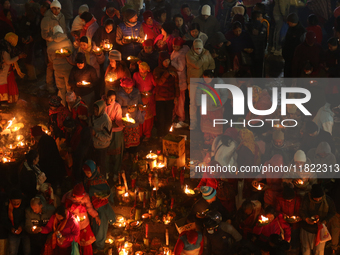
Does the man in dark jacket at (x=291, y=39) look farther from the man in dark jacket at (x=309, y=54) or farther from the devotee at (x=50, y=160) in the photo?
the devotee at (x=50, y=160)

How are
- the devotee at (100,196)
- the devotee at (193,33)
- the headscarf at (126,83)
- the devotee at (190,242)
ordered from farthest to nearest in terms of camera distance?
the devotee at (193,33) < the headscarf at (126,83) < the devotee at (100,196) < the devotee at (190,242)

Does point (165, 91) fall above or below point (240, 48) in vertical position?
below

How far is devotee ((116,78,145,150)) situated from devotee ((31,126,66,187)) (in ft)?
4.56

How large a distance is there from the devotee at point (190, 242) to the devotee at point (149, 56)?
3701 mm

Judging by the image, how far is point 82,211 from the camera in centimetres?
671

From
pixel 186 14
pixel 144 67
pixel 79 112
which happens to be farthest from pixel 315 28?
pixel 79 112

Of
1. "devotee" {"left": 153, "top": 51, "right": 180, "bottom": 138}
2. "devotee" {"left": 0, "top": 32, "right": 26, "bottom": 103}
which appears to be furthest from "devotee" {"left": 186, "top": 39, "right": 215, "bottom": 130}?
"devotee" {"left": 0, "top": 32, "right": 26, "bottom": 103}

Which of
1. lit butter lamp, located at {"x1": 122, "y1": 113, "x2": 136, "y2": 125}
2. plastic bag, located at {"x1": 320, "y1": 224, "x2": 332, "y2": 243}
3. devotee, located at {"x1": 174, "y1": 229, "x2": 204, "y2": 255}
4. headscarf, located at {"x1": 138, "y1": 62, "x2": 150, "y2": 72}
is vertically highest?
headscarf, located at {"x1": 138, "y1": 62, "x2": 150, "y2": 72}

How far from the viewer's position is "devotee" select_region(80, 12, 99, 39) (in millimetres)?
9102

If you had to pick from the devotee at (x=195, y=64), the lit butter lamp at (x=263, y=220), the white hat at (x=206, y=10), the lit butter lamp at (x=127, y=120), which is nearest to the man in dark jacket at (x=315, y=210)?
the lit butter lamp at (x=263, y=220)

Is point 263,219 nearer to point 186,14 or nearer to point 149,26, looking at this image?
point 149,26

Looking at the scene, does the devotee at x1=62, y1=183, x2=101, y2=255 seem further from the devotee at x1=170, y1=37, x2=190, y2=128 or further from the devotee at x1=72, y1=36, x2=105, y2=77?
the devotee at x1=72, y1=36, x2=105, y2=77

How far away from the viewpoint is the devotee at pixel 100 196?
691 cm

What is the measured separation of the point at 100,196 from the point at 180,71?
10.9 feet
